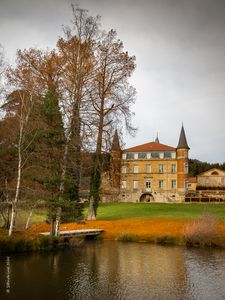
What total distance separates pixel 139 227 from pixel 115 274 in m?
12.2

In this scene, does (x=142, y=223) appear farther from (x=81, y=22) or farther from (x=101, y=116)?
(x=81, y=22)

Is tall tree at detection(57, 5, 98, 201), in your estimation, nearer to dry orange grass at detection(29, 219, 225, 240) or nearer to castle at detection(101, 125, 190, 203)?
dry orange grass at detection(29, 219, 225, 240)

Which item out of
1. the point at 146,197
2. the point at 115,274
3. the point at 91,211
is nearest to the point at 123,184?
the point at 146,197

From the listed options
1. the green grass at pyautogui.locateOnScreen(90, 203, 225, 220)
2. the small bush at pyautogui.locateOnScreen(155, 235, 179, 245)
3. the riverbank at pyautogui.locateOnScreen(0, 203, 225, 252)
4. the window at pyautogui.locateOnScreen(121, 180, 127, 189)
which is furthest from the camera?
the window at pyautogui.locateOnScreen(121, 180, 127, 189)

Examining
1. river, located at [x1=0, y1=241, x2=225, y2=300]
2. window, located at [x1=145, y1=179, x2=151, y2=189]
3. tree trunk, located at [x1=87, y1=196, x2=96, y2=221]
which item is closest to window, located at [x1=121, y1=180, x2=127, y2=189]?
window, located at [x1=145, y1=179, x2=151, y2=189]

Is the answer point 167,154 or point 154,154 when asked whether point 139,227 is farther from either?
point 154,154

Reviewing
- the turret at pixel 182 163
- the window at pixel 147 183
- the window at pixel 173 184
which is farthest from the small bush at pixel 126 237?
the window at pixel 147 183

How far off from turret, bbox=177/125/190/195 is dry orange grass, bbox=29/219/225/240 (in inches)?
1097

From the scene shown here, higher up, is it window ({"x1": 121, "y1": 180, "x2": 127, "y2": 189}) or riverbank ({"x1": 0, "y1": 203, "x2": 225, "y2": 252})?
window ({"x1": 121, "y1": 180, "x2": 127, "y2": 189})

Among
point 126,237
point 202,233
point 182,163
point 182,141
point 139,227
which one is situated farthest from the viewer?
point 182,163

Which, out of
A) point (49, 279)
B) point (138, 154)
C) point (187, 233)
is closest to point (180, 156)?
point (138, 154)

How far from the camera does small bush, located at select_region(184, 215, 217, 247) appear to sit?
79.5 feet

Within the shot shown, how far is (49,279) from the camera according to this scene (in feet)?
49.3

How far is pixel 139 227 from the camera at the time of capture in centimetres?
2819
